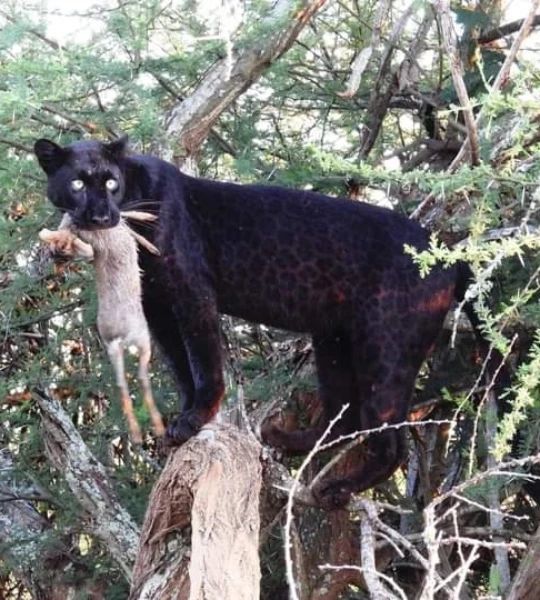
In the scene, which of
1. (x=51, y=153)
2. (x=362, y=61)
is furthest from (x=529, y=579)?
(x=51, y=153)

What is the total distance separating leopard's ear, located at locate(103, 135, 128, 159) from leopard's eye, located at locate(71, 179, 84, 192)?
0.53 feet

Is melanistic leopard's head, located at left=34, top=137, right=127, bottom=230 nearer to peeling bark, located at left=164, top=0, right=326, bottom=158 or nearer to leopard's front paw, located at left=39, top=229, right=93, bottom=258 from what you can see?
leopard's front paw, located at left=39, top=229, right=93, bottom=258

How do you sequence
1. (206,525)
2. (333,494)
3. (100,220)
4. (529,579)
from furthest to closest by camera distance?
1. (333,494)
2. (529,579)
3. (100,220)
4. (206,525)

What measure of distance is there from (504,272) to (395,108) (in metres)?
1.69

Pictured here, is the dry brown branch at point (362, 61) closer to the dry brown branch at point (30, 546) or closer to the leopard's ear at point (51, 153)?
the leopard's ear at point (51, 153)

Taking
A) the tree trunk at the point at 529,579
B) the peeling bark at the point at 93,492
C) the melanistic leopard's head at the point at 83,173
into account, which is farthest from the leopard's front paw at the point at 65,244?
the tree trunk at the point at 529,579

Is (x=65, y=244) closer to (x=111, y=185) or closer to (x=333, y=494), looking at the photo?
(x=111, y=185)

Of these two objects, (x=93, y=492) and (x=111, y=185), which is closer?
(x=111, y=185)

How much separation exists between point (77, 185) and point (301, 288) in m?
1.03

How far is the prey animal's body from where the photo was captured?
427 cm

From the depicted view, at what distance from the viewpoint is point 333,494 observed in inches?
173

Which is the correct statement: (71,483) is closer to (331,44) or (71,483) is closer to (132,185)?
(132,185)

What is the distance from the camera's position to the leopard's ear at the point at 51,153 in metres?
3.98

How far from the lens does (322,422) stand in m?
4.95
